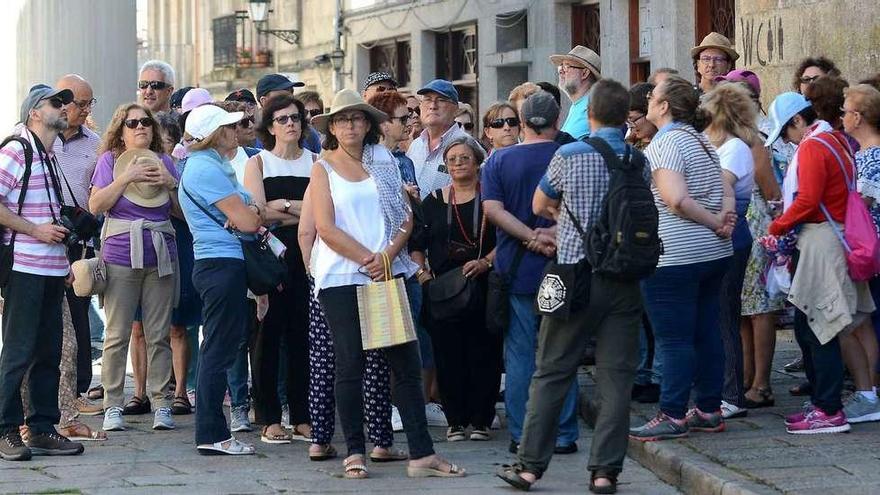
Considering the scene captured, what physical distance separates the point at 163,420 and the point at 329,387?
1.57 m

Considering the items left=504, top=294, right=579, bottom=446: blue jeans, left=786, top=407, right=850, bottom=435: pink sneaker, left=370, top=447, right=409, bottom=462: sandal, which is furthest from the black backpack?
left=370, top=447, right=409, bottom=462: sandal

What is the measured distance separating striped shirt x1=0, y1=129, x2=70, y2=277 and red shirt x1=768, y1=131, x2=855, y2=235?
3.75 m

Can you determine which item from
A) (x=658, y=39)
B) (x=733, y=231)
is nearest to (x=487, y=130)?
(x=733, y=231)

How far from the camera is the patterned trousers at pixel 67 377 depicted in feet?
32.4

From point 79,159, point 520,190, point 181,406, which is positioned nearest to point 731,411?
point 520,190

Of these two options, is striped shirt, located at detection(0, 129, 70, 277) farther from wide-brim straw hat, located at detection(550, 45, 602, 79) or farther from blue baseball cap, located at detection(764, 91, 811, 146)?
blue baseball cap, located at detection(764, 91, 811, 146)

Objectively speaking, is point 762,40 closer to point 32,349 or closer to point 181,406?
point 181,406

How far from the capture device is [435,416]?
10.3 m

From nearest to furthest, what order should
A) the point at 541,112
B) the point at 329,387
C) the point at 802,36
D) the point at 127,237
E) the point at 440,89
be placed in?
1. the point at 541,112
2. the point at 329,387
3. the point at 127,237
4. the point at 440,89
5. the point at 802,36

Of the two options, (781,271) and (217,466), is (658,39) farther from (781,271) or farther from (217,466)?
(217,466)

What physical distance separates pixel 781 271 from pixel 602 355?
200 cm

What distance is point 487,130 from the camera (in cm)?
1012

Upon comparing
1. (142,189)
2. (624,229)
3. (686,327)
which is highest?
(142,189)

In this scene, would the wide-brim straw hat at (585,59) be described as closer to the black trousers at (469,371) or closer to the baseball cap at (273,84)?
the baseball cap at (273,84)
